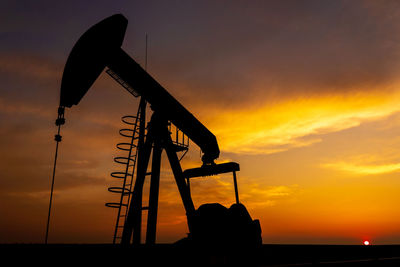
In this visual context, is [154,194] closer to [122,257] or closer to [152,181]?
[152,181]

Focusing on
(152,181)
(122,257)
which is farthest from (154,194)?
(122,257)

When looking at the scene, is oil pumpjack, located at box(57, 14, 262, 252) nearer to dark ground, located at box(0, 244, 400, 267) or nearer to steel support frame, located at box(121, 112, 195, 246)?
steel support frame, located at box(121, 112, 195, 246)

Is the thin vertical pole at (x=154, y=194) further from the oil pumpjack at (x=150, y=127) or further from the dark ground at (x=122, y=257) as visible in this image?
the dark ground at (x=122, y=257)

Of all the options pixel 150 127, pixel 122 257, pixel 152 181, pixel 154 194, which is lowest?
pixel 122 257

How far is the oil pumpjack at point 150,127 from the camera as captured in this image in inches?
293

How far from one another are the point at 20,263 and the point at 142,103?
5714mm

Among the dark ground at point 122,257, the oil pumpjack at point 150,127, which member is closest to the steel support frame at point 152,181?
the oil pumpjack at point 150,127

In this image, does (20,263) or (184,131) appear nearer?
A: (20,263)

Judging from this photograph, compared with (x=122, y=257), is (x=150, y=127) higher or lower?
higher

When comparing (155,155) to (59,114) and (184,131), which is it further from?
(59,114)

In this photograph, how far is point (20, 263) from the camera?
4684 millimetres

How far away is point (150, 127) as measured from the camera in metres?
9.96

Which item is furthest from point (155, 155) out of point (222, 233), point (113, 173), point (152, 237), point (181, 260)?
point (181, 260)

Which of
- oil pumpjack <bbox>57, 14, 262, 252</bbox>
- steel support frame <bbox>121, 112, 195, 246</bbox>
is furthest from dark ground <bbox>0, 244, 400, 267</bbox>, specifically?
steel support frame <bbox>121, 112, 195, 246</bbox>
